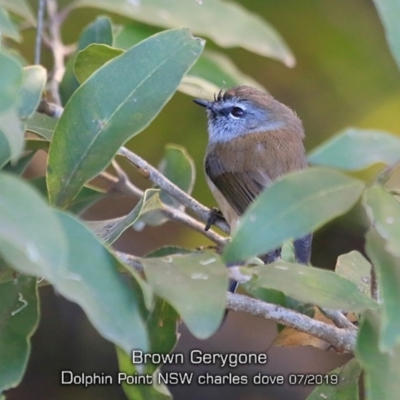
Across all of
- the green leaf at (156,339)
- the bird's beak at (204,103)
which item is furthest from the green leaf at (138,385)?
the bird's beak at (204,103)

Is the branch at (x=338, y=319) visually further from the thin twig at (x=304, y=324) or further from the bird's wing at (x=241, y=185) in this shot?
the bird's wing at (x=241, y=185)

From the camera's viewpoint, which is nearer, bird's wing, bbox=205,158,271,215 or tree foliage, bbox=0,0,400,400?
tree foliage, bbox=0,0,400,400

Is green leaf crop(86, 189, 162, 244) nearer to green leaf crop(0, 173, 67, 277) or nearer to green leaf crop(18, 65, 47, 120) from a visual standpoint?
green leaf crop(18, 65, 47, 120)

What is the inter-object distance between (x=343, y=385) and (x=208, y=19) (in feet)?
3.49

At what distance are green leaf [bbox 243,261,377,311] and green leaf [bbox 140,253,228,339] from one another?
8 cm

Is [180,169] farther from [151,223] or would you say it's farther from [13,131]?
[13,131]

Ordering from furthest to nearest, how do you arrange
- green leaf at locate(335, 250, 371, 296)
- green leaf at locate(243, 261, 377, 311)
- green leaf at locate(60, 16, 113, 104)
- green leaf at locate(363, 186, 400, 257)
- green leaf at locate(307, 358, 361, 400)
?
1. green leaf at locate(60, 16, 113, 104)
2. green leaf at locate(335, 250, 371, 296)
3. green leaf at locate(307, 358, 361, 400)
4. green leaf at locate(243, 261, 377, 311)
5. green leaf at locate(363, 186, 400, 257)

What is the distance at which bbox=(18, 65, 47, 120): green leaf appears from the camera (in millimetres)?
990

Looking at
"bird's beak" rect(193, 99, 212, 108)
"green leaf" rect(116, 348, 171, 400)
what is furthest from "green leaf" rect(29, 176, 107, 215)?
"bird's beak" rect(193, 99, 212, 108)

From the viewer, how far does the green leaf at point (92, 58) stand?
4.46 feet

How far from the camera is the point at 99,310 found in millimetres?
800

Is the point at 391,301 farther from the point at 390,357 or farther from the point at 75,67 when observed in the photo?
the point at 75,67

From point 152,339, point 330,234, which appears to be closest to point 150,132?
point 330,234

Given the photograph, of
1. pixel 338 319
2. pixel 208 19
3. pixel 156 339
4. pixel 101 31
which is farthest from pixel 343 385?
pixel 208 19
